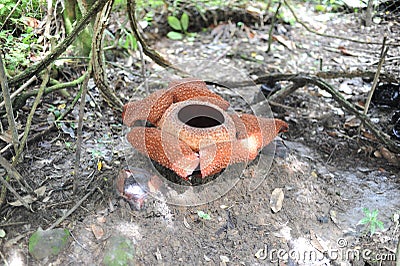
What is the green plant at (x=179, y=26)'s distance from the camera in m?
3.93

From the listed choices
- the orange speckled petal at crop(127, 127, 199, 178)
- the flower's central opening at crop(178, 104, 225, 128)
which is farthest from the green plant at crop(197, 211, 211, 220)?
the flower's central opening at crop(178, 104, 225, 128)

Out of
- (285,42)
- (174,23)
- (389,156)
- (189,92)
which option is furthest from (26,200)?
(285,42)

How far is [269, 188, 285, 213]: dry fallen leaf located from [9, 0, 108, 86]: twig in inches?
45.6

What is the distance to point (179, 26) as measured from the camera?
13.1ft

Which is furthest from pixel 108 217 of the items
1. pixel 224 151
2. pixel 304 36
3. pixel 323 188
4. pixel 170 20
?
pixel 304 36

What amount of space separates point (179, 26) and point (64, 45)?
2.22 meters

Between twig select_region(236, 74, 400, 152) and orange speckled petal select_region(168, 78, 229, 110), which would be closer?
orange speckled petal select_region(168, 78, 229, 110)

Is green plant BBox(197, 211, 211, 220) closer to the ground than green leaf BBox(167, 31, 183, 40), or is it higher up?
closer to the ground

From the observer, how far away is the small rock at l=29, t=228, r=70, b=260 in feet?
5.73

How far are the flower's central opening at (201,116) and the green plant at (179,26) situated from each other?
1993mm

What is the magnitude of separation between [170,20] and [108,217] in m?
2.43

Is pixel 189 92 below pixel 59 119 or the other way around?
the other way around

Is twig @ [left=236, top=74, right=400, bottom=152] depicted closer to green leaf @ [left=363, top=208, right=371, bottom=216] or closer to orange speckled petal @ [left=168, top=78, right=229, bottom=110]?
green leaf @ [left=363, top=208, right=371, bottom=216]

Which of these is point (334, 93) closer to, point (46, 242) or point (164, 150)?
point (164, 150)
